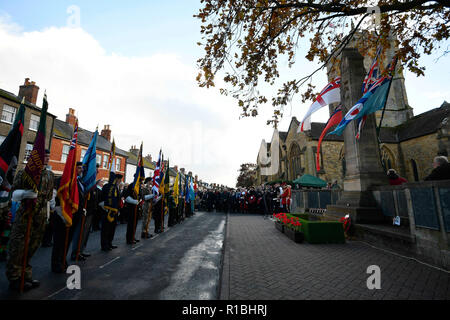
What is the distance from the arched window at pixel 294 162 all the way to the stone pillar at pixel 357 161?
2013cm

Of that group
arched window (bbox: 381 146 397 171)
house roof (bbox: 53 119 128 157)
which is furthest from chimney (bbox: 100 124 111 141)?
arched window (bbox: 381 146 397 171)

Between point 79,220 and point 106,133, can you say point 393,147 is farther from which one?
point 106,133

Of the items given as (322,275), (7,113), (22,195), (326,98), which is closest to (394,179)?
(326,98)

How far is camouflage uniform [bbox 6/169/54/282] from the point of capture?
344 centimetres

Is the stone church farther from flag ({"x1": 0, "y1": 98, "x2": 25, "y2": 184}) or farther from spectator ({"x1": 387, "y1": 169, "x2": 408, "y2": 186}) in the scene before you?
flag ({"x1": 0, "y1": 98, "x2": 25, "y2": 184})

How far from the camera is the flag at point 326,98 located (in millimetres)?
9062

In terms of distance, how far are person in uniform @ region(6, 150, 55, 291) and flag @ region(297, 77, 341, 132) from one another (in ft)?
30.1

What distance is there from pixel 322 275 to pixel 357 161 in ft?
18.5

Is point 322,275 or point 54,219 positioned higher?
point 54,219

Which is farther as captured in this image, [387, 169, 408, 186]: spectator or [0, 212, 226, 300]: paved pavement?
[387, 169, 408, 186]: spectator

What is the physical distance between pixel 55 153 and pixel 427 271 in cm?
2874

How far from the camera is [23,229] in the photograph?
3582 millimetres
